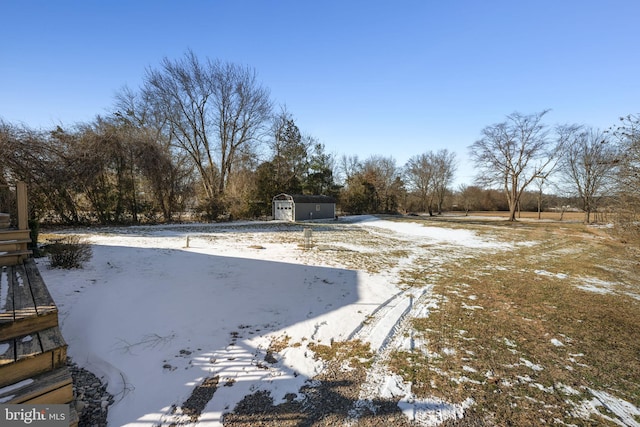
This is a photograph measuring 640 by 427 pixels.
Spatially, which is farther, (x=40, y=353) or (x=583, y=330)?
(x=583, y=330)

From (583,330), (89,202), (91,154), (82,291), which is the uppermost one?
(91,154)

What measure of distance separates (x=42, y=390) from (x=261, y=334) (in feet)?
7.87

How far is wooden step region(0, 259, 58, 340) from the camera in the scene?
2.40 meters

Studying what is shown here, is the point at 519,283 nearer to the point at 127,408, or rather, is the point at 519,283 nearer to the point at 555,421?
the point at 555,421

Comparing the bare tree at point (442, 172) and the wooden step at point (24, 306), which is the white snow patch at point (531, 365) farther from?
the bare tree at point (442, 172)

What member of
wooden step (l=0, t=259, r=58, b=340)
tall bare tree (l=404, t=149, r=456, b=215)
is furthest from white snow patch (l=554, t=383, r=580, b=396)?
tall bare tree (l=404, t=149, r=456, b=215)

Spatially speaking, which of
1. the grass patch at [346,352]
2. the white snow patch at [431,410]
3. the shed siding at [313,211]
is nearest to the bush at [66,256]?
the grass patch at [346,352]

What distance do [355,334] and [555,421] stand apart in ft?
7.69

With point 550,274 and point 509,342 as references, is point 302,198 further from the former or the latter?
point 509,342

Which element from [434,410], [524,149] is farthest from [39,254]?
[524,149]

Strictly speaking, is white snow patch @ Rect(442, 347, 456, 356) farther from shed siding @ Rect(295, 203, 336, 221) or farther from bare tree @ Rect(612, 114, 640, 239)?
shed siding @ Rect(295, 203, 336, 221)

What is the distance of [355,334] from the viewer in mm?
4086

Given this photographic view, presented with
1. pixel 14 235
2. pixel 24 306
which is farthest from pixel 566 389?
pixel 14 235

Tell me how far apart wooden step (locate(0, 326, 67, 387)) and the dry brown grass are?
11.4 feet
